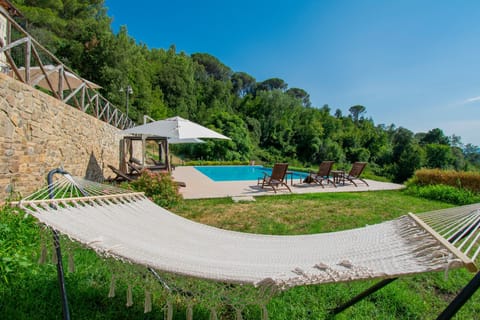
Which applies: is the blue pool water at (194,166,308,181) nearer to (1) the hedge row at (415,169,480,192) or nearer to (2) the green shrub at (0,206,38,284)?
(1) the hedge row at (415,169,480,192)

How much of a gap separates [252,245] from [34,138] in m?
4.04

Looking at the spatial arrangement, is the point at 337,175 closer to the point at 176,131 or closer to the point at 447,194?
the point at 447,194

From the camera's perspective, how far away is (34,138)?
3865 millimetres

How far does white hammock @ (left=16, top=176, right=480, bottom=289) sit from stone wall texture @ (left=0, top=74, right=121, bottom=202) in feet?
7.03

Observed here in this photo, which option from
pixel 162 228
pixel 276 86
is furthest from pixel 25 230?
pixel 276 86

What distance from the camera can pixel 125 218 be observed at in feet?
5.92

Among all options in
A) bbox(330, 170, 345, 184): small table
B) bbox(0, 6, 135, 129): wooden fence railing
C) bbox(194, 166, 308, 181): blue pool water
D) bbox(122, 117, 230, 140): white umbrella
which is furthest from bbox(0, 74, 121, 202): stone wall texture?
bbox(330, 170, 345, 184): small table

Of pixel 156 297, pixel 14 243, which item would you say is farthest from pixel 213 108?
pixel 156 297

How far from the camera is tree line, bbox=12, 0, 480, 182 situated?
1630 centimetres

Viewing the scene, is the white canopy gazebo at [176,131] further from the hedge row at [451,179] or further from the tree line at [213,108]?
the tree line at [213,108]

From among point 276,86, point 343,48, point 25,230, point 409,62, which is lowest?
point 25,230

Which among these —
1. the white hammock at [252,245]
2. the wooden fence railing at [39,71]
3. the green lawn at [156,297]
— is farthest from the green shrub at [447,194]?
the wooden fence railing at [39,71]

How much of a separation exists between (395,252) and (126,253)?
1316 millimetres

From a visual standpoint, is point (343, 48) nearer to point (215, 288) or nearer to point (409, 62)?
point (409, 62)
